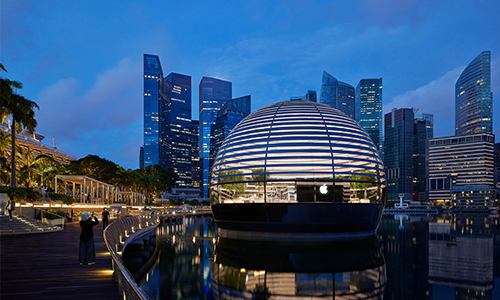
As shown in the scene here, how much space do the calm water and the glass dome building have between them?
2036mm

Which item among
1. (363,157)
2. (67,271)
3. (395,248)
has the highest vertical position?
(363,157)

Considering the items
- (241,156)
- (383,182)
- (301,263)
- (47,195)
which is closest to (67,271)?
(301,263)

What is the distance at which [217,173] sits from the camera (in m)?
32.8

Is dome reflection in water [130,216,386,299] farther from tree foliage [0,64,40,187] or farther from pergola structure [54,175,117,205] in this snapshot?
pergola structure [54,175,117,205]

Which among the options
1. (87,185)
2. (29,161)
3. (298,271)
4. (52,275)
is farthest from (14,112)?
(298,271)

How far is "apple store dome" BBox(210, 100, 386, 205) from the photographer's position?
27.7 metres

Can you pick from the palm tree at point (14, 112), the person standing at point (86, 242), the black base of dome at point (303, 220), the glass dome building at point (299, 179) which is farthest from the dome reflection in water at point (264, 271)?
the palm tree at point (14, 112)

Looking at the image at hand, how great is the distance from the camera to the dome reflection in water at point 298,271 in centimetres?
1312

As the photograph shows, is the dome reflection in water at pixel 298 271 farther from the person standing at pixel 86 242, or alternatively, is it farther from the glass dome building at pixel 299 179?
the person standing at pixel 86 242

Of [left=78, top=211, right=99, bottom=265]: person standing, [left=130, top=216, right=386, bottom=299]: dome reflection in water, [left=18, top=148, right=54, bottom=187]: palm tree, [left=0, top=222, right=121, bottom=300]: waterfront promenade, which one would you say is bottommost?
[left=130, top=216, right=386, bottom=299]: dome reflection in water

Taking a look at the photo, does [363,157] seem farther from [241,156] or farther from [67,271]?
[67,271]

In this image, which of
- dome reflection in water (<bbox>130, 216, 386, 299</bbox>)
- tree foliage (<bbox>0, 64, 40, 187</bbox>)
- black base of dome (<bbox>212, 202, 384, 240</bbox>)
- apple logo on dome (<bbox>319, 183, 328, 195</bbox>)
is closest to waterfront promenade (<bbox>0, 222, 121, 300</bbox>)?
dome reflection in water (<bbox>130, 216, 386, 299</bbox>)

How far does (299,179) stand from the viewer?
91.0ft

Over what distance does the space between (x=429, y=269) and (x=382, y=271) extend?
2.24 meters
